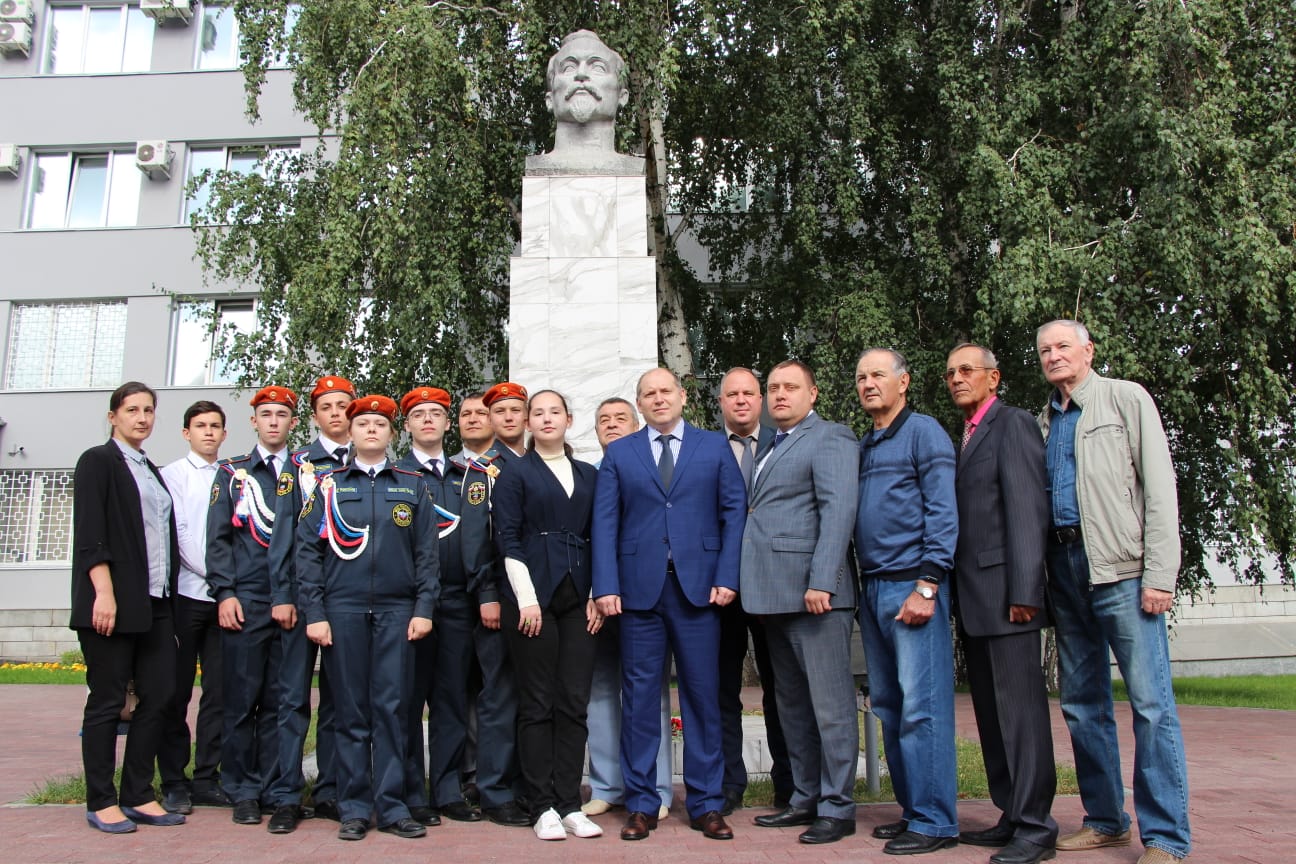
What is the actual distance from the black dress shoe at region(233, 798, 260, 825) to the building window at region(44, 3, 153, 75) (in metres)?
17.7

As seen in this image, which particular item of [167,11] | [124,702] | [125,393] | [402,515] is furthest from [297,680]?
[167,11]

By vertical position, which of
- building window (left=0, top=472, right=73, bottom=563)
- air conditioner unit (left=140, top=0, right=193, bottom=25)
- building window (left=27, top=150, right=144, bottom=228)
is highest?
air conditioner unit (left=140, top=0, right=193, bottom=25)

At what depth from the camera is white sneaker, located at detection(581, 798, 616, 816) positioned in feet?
15.1

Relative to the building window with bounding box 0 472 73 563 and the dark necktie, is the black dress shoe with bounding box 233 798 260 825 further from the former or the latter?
the building window with bounding box 0 472 73 563

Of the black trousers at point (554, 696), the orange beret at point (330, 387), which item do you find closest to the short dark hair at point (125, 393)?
the orange beret at point (330, 387)

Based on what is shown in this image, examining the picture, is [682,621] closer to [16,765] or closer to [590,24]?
[16,765]

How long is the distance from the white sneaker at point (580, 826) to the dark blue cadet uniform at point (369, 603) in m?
→ 0.69

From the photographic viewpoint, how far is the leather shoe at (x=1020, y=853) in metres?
3.78

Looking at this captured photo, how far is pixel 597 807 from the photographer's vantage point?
15.1ft

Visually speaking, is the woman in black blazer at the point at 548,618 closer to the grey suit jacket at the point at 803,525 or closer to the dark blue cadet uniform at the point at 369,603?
the dark blue cadet uniform at the point at 369,603

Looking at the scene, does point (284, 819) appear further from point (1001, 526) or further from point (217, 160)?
point (217, 160)

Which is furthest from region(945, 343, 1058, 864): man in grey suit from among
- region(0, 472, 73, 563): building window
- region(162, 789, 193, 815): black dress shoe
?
region(0, 472, 73, 563): building window

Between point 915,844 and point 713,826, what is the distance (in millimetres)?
798

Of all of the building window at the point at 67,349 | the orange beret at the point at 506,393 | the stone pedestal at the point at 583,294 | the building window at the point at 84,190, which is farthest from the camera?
the building window at the point at 84,190
